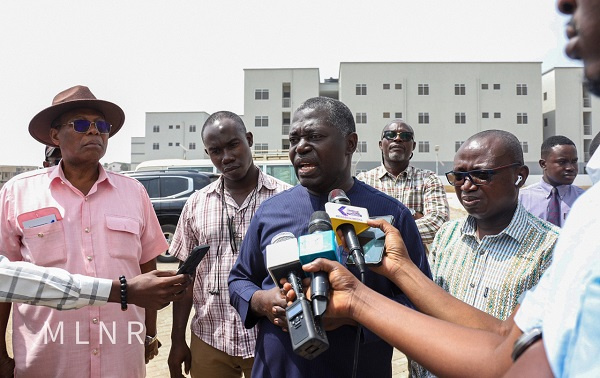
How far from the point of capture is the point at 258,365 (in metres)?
2.04

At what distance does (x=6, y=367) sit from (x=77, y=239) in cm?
77

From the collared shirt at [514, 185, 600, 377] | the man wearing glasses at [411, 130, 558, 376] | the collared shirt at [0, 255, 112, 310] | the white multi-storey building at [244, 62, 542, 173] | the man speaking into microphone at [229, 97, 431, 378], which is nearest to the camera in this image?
the collared shirt at [514, 185, 600, 377]

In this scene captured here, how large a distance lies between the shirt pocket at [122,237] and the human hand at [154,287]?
13.5 inches

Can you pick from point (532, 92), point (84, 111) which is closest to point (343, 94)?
point (532, 92)

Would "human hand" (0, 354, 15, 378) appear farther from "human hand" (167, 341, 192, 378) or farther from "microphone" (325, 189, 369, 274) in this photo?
"microphone" (325, 189, 369, 274)

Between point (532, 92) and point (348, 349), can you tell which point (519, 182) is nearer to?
point (348, 349)

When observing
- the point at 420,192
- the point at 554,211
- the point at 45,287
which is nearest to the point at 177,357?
the point at 45,287

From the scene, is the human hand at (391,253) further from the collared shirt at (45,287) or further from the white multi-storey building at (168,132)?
the white multi-storey building at (168,132)

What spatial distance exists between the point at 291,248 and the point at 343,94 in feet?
156

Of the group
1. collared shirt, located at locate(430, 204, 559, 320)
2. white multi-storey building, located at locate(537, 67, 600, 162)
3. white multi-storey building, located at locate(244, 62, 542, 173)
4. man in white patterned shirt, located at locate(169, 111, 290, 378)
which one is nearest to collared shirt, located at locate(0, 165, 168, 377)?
man in white patterned shirt, located at locate(169, 111, 290, 378)

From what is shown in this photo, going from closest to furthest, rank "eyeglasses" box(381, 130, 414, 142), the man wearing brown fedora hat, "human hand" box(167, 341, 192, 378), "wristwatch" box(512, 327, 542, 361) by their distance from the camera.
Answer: "wristwatch" box(512, 327, 542, 361) < the man wearing brown fedora hat < "human hand" box(167, 341, 192, 378) < "eyeglasses" box(381, 130, 414, 142)

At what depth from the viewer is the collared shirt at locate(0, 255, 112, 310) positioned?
1978mm

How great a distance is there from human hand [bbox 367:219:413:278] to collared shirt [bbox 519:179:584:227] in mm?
3746

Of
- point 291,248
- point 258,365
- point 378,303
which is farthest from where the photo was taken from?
point 258,365
